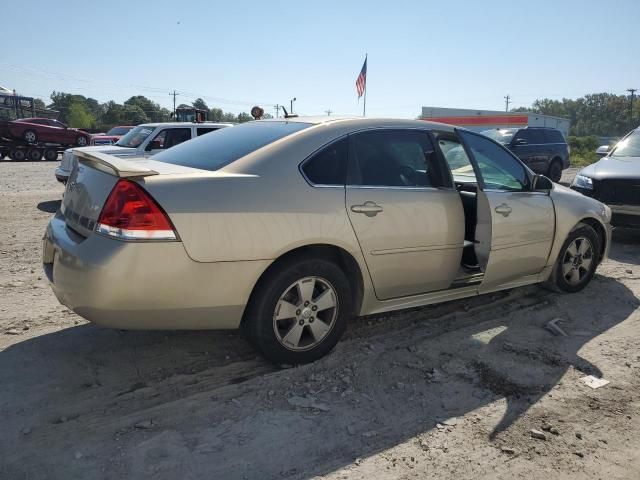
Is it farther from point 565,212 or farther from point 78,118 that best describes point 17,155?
point 78,118

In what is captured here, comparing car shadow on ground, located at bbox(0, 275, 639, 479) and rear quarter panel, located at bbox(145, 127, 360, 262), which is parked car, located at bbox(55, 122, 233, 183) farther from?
rear quarter panel, located at bbox(145, 127, 360, 262)

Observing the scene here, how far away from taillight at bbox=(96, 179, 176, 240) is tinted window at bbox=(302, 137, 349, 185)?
0.98m

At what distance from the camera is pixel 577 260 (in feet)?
16.7

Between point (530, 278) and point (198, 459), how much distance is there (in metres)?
3.39

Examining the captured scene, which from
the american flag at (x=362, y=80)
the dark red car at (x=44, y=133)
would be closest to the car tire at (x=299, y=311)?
the american flag at (x=362, y=80)

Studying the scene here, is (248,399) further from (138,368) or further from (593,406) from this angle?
(593,406)

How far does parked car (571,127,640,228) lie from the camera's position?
686 cm

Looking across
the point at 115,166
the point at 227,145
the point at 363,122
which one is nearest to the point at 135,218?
the point at 115,166

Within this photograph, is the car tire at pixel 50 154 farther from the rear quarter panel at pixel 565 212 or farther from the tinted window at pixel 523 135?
the rear quarter panel at pixel 565 212

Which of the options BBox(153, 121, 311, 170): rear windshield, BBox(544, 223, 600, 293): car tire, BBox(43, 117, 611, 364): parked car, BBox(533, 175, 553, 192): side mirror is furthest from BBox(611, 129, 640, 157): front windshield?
BBox(153, 121, 311, 170): rear windshield

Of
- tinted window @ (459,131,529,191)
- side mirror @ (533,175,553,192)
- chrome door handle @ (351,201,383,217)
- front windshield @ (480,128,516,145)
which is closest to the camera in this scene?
chrome door handle @ (351,201,383,217)

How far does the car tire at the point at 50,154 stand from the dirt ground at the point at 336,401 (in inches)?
912

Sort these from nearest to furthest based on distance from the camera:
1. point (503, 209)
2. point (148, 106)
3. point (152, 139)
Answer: point (503, 209) < point (152, 139) < point (148, 106)

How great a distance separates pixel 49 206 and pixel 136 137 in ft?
7.37
